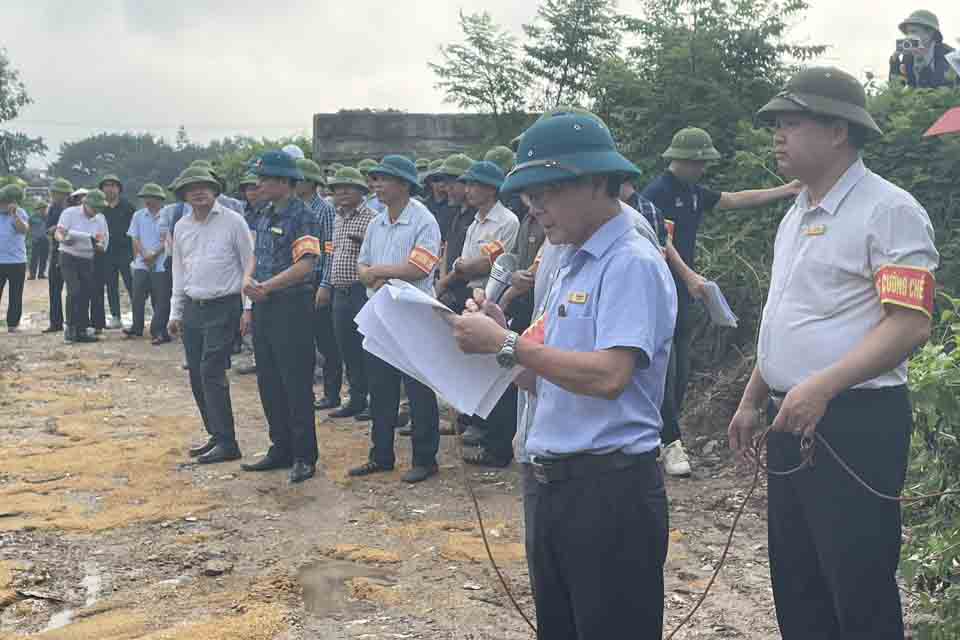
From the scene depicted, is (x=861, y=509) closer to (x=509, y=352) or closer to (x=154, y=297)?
(x=509, y=352)

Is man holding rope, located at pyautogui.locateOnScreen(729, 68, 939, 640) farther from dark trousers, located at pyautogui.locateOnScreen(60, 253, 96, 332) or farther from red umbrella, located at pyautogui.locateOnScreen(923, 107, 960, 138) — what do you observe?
dark trousers, located at pyautogui.locateOnScreen(60, 253, 96, 332)

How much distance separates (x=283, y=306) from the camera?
24.2 feet

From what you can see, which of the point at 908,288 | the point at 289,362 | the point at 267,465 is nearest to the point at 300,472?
the point at 267,465

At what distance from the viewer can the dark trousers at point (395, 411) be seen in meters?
7.59

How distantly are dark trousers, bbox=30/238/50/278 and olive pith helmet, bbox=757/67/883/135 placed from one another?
26012mm

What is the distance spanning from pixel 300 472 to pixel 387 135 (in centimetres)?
779

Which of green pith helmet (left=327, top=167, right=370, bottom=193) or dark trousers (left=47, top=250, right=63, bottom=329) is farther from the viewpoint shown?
dark trousers (left=47, top=250, right=63, bottom=329)

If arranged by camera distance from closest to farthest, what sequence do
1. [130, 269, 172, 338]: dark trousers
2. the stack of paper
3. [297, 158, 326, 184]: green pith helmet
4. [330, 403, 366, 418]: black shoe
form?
the stack of paper → [330, 403, 366, 418]: black shoe → [297, 158, 326, 184]: green pith helmet → [130, 269, 172, 338]: dark trousers

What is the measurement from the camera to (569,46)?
13992mm

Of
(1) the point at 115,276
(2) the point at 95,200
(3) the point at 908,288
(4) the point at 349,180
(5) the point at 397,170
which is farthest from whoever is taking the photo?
(1) the point at 115,276

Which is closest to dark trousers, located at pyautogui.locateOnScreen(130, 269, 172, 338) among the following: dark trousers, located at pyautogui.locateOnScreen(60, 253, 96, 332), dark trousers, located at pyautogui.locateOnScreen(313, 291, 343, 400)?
dark trousers, located at pyautogui.locateOnScreen(60, 253, 96, 332)

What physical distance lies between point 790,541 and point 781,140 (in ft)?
4.03

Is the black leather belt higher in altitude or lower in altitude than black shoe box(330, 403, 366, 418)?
higher

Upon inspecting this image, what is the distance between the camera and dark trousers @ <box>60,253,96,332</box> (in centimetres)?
1470
